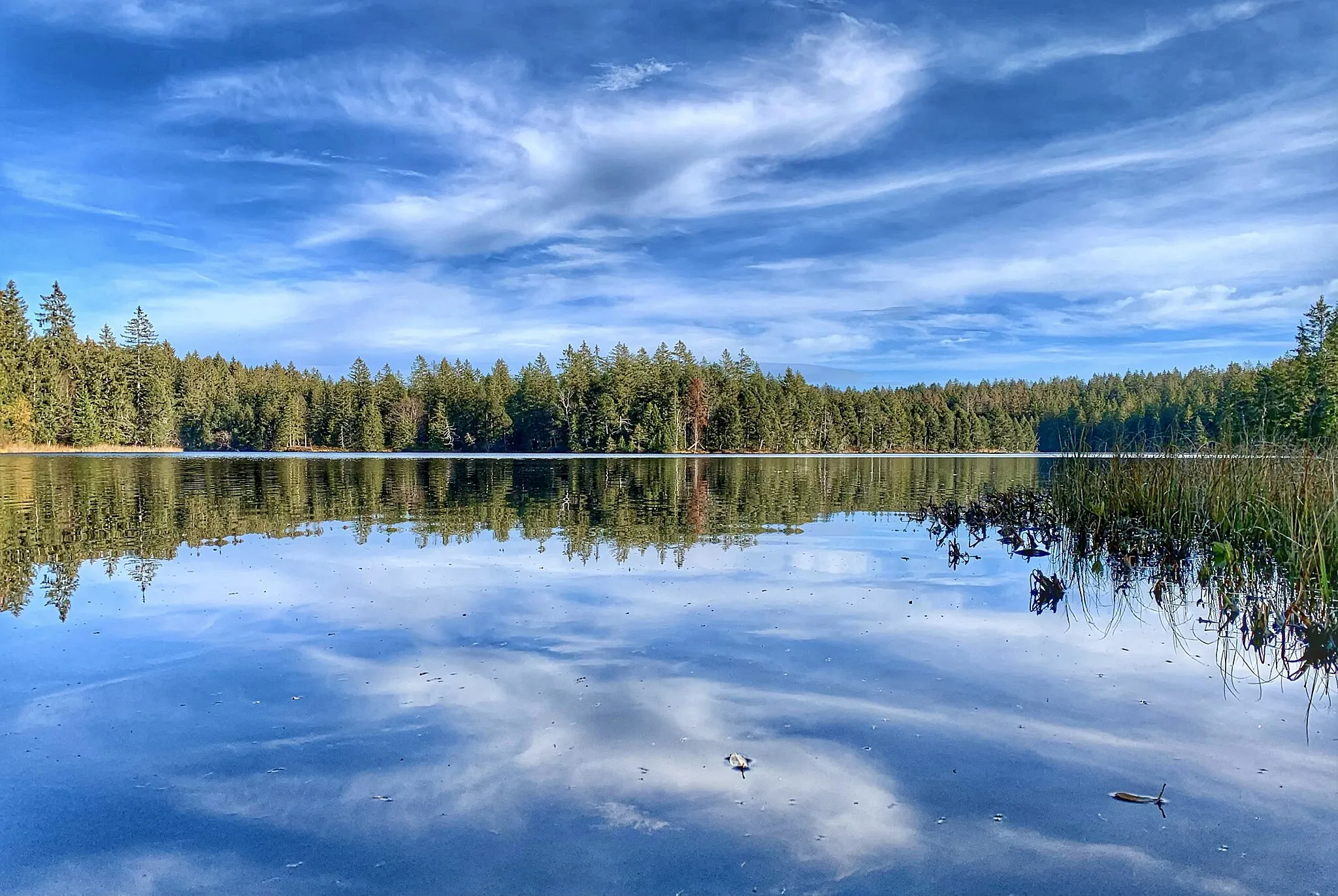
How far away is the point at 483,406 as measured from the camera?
11462cm

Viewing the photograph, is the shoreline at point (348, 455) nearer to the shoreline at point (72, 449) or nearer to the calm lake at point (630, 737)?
the shoreline at point (72, 449)

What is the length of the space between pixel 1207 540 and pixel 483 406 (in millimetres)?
107209

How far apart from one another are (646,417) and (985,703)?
3711 inches

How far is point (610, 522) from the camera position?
1816 cm

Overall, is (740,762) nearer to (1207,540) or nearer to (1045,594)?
(1045,594)

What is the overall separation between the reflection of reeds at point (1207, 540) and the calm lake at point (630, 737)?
0.63 m

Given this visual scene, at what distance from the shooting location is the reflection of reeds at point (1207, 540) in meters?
8.44

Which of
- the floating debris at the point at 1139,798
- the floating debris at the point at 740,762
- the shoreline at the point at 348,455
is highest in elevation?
the shoreline at the point at 348,455

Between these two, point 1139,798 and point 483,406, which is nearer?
point 1139,798

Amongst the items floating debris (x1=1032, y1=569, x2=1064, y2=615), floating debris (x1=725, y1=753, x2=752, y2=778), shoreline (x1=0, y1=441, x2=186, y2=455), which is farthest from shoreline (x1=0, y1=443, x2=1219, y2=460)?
floating debris (x1=725, y1=753, x2=752, y2=778)

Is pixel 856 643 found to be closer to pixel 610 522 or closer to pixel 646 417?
pixel 610 522

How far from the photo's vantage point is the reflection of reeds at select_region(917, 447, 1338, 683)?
8438 mm

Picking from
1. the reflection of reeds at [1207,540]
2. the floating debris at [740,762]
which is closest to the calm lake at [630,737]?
the floating debris at [740,762]

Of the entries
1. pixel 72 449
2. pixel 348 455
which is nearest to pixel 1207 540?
pixel 348 455
